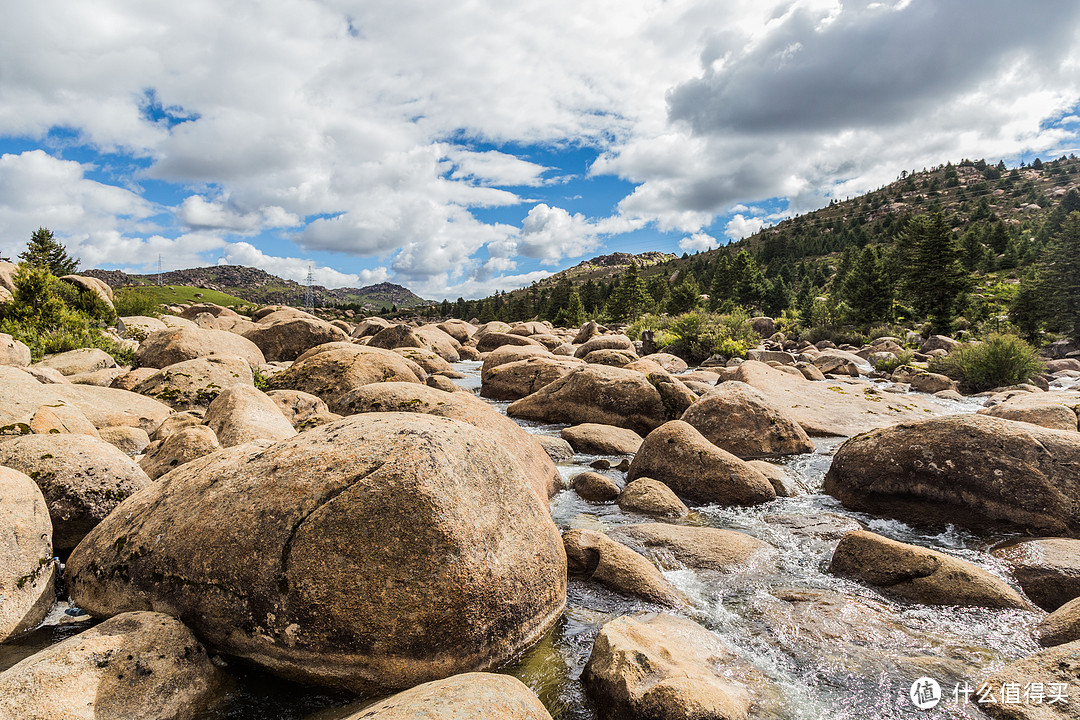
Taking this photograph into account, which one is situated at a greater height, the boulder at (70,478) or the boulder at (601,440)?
the boulder at (70,478)

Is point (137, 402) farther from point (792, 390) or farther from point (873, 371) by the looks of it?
point (873, 371)

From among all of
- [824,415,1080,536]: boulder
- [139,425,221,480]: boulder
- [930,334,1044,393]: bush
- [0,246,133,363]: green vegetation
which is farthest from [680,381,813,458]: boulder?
[0,246,133,363]: green vegetation

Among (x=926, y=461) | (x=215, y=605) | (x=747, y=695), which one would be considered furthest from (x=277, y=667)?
(x=926, y=461)

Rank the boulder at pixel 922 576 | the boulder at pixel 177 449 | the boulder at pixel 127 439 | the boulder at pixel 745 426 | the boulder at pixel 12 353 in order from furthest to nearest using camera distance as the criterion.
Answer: the boulder at pixel 12 353 → the boulder at pixel 745 426 → the boulder at pixel 127 439 → the boulder at pixel 177 449 → the boulder at pixel 922 576

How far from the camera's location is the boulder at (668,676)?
443 centimetres

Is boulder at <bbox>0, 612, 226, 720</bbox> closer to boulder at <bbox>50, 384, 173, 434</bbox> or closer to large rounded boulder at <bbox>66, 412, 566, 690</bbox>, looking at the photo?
large rounded boulder at <bbox>66, 412, 566, 690</bbox>

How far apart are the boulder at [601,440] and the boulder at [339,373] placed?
15.6ft

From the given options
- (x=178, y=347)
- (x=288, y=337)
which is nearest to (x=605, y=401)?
(x=178, y=347)

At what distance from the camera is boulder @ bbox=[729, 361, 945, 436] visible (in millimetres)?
15922

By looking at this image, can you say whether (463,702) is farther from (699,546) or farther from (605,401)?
(605,401)

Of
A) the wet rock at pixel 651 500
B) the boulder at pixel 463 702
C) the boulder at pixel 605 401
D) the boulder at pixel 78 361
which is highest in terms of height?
the boulder at pixel 78 361

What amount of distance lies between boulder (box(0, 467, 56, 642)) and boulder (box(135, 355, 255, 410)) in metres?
7.60

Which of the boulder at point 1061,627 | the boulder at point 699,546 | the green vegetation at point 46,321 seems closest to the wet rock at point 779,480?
the boulder at point 699,546

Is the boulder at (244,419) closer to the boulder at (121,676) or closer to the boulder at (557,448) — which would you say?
the boulder at (121,676)
